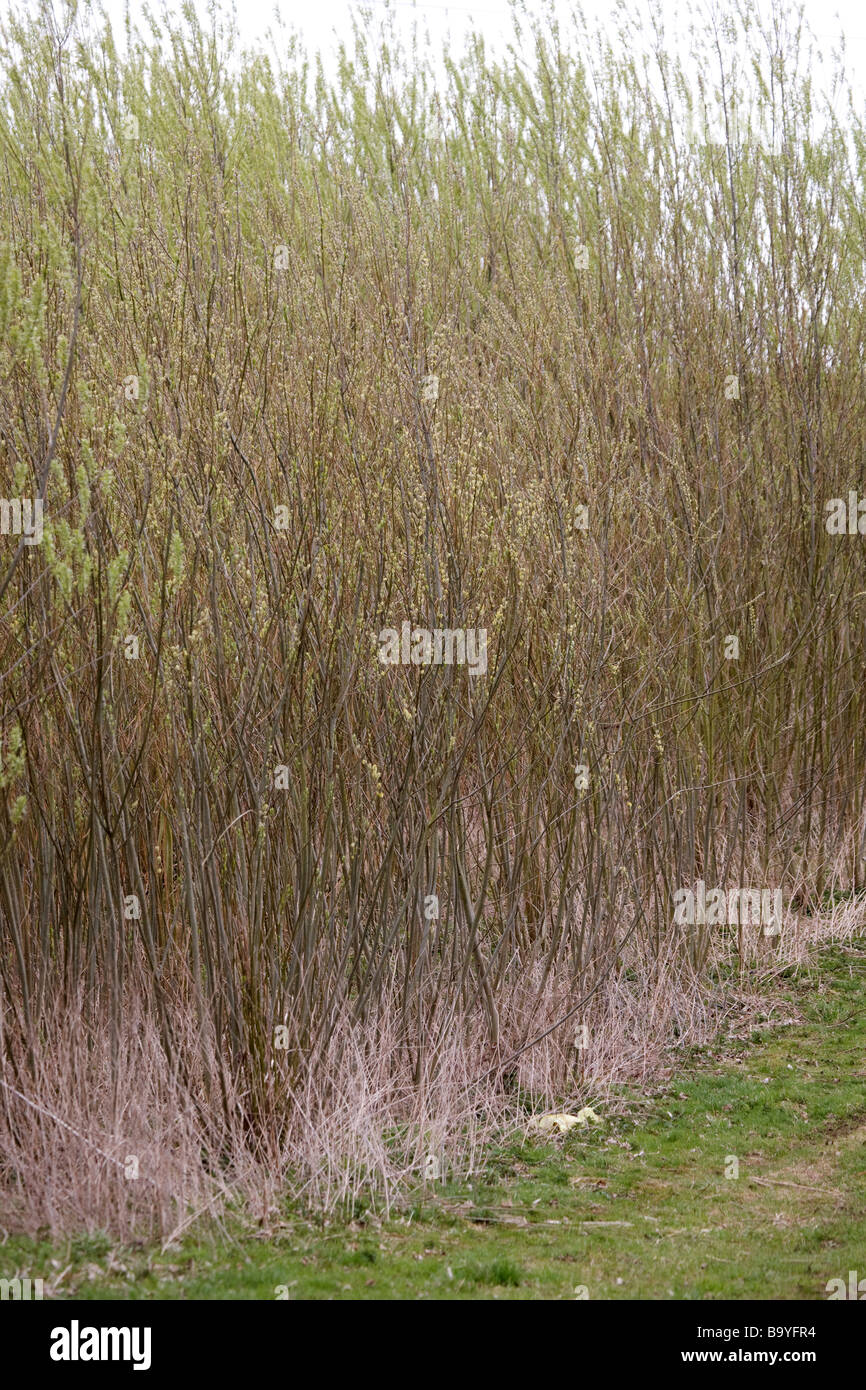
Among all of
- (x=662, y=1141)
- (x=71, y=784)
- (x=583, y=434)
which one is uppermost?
(x=583, y=434)

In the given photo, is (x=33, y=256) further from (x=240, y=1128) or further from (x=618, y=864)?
(x=618, y=864)

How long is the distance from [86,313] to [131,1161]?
2.65 meters

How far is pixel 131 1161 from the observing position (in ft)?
12.2

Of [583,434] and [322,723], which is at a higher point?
[583,434]

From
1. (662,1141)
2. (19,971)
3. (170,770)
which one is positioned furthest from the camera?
(662,1141)

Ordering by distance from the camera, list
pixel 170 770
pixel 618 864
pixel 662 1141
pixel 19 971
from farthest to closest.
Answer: pixel 618 864 < pixel 662 1141 < pixel 170 770 < pixel 19 971

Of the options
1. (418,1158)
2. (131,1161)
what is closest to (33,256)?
(131,1161)

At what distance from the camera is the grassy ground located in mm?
3482

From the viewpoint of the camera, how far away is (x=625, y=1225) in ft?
13.5

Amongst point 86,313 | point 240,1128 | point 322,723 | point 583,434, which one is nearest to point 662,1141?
point 240,1128

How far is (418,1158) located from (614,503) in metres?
2.93

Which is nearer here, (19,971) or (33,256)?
(19,971)

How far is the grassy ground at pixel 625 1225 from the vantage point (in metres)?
3.48

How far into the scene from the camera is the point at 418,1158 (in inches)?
169
